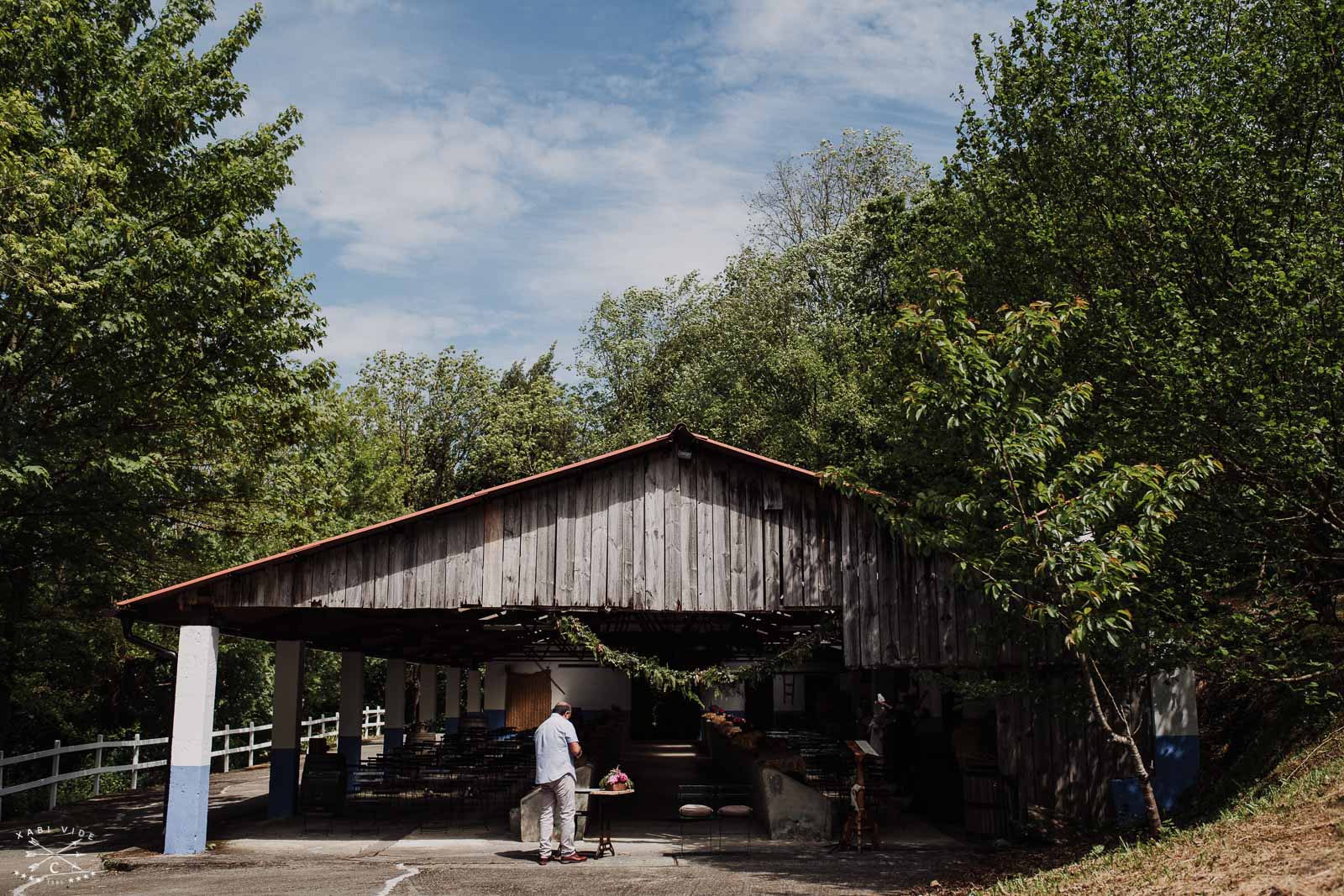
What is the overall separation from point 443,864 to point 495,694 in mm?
22289

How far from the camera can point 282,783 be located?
17109 millimetres

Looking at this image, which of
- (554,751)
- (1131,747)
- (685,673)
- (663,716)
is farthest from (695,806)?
(663,716)

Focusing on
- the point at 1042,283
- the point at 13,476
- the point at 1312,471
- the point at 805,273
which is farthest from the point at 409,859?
the point at 805,273

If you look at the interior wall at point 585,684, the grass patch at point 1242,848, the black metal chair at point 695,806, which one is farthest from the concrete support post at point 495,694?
the grass patch at point 1242,848

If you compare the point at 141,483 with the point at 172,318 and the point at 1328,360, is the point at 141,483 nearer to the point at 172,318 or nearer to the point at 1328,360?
the point at 172,318

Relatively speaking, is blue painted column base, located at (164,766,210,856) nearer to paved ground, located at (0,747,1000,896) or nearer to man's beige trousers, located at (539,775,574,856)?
paved ground, located at (0,747,1000,896)

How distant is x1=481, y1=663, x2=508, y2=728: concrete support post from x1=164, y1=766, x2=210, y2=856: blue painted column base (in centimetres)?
2016

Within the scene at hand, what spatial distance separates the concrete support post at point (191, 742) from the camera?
12969 millimetres

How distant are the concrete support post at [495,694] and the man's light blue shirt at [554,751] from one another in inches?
837

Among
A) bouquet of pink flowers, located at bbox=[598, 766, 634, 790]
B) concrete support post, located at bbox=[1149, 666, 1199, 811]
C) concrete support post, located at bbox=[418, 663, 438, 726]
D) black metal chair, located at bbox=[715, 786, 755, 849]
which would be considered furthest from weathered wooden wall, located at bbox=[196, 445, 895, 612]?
concrete support post, located at bbox=[418, 663, 438, 726]

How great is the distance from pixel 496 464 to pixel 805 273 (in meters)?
13.4

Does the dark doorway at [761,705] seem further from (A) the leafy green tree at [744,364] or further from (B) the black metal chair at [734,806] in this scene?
(B) the black metal chair at [734,806]

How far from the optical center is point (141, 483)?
1631 centimetres

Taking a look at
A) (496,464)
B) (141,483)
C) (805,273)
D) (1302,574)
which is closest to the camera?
(1302,574)
